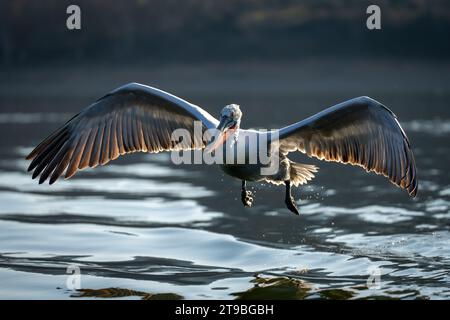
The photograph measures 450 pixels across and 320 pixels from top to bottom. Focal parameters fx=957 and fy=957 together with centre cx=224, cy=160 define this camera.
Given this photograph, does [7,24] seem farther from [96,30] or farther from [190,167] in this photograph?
[190,167]

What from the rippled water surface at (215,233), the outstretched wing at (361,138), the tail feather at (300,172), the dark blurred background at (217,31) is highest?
the dark blurred background at (217,31)

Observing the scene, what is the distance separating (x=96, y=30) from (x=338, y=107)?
26.4 meters

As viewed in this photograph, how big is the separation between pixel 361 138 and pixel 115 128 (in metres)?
2.42

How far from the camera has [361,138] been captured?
9039mm

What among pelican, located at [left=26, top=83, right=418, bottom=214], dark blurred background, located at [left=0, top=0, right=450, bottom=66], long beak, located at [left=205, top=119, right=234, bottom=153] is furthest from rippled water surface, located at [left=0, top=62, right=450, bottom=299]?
dark blurred background, located at [left=0, top=0, right=450, bottom=66]

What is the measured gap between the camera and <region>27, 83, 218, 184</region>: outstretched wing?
30.1 feet

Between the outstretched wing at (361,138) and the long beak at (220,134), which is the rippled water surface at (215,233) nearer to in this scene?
the outstretched wing at (361,138)

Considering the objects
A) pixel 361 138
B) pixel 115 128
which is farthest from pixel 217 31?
pixel 361 138

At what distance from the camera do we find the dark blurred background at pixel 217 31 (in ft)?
100

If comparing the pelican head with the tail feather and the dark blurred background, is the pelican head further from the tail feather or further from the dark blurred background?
the dark blurred background

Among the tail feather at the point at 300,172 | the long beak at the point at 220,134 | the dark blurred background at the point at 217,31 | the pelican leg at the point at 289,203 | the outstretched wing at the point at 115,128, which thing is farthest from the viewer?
the dark blurred background at the point at 217,31

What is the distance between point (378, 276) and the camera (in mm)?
8805

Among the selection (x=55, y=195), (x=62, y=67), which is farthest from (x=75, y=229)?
(x=62, y=67)

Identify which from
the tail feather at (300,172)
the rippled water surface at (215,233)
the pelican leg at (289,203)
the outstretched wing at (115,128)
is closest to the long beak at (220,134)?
the outstretched wing at (115,128)
